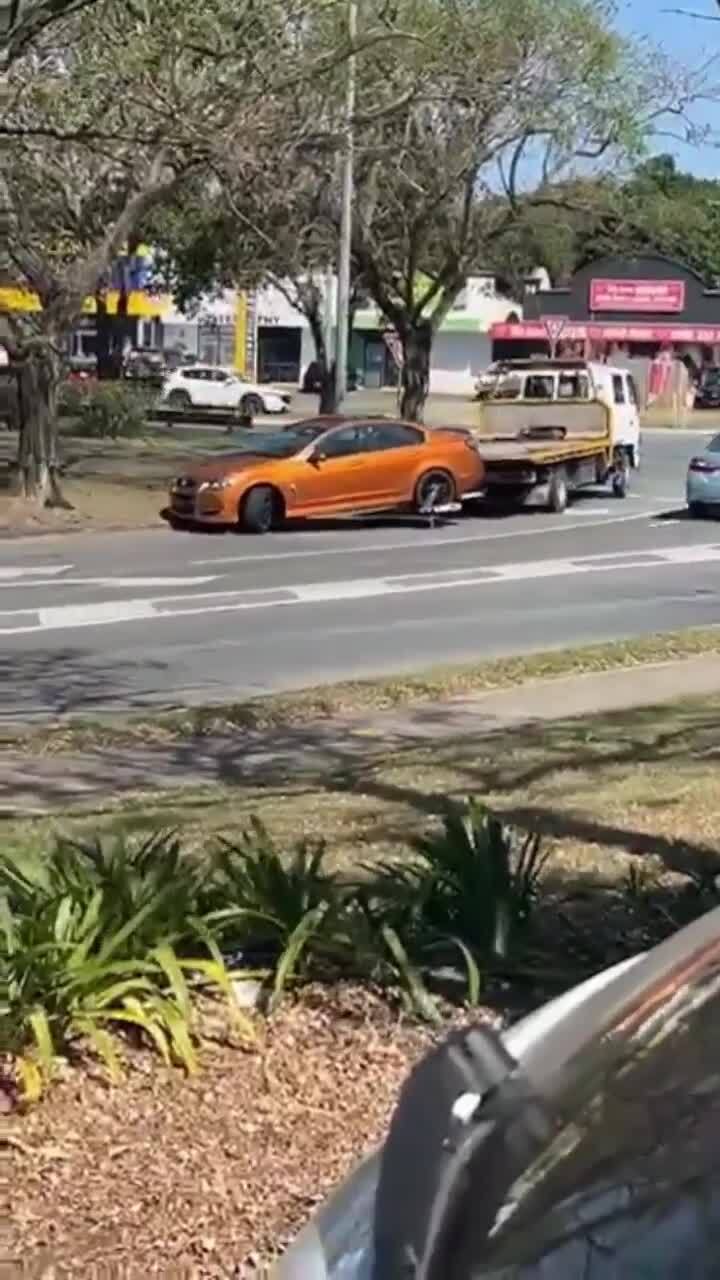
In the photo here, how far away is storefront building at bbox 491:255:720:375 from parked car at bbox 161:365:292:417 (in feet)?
78.7

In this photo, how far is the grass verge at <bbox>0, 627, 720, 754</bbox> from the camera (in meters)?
11.6

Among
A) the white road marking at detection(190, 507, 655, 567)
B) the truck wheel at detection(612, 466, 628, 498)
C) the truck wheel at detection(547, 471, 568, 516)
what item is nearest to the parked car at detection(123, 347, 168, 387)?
the truck wheel at detection(612, 466, 628, 498)

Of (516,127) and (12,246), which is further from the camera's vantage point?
(516,127)

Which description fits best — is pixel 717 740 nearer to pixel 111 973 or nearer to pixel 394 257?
pixel 111 973

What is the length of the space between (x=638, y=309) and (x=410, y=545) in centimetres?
6553

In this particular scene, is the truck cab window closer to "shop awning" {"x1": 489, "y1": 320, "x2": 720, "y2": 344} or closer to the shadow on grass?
the shadow on grass

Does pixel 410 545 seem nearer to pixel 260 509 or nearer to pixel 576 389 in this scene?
pixel 260 509

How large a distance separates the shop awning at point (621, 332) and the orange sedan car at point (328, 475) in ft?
180

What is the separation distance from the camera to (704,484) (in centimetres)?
2950

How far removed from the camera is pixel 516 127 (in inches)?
1346

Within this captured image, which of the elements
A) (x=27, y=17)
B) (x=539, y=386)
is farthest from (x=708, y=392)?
(x=27, y=17)

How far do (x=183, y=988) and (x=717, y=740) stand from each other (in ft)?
20.3

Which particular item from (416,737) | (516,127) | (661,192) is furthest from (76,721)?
(661,192)

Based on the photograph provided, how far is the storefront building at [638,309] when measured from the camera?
87.5m
